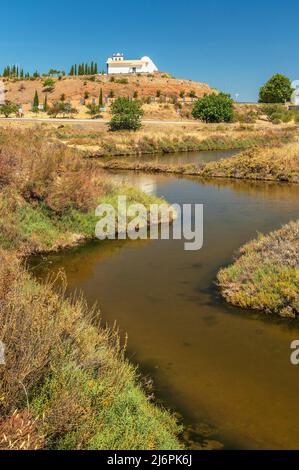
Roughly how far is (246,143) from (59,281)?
4486 cm

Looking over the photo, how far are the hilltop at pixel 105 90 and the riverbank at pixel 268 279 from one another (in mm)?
75149

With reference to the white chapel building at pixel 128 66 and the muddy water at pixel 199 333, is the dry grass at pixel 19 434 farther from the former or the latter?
the white chapel building at pixel 128 66

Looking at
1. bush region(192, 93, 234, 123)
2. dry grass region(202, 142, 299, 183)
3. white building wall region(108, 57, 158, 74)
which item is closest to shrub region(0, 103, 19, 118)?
bush region(192, 93, 234, 123)

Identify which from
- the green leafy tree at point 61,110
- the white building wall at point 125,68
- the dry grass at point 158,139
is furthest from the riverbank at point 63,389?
the white building wall at point 125,68

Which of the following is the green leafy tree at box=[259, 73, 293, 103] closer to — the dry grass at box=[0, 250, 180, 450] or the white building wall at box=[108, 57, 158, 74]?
the white building wall at box=[108, 57, 158, 74]

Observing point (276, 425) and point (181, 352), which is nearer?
point (276, 425)

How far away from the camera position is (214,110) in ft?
229

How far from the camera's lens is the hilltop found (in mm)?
92119

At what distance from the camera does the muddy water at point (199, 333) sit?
22.0 feet

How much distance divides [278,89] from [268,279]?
107514mm
